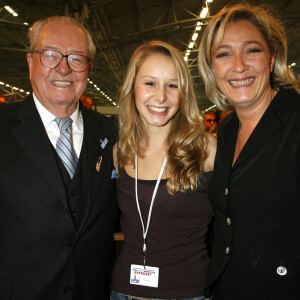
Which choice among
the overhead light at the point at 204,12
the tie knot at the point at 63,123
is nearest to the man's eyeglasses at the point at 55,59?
the tie knot at the point at 63,123

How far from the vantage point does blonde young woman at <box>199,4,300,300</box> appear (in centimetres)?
135

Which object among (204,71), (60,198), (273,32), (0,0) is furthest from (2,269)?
(0,0)

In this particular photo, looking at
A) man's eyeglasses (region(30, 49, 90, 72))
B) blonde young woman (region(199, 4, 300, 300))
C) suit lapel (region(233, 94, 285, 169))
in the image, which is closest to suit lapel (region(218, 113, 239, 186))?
blonde young woman (region(199, 4, 300, 300))

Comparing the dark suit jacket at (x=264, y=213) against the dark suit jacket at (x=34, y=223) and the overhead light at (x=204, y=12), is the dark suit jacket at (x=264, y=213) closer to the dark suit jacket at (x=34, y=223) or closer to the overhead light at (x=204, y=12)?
the dark suit jacket at (x=34, y=223)

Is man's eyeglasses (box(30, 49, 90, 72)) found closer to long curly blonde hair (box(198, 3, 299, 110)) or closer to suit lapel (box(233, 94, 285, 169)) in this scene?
long curly blonde hair (box(198, 3, 299, 110))

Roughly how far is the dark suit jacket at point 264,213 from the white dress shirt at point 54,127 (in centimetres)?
96

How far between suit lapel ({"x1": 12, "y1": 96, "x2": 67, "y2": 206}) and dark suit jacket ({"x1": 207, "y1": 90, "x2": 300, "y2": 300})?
929 mm

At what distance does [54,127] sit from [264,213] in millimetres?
1332

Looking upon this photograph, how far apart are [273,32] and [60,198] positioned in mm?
1549

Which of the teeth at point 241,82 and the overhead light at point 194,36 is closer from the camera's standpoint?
the teeth at point 241,82

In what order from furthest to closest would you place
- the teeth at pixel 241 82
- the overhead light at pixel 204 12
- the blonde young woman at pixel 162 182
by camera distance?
the overhead light at pixel 204 12 → the blonde young woman at pixel 162 182 → the teeth at pixel 241 82

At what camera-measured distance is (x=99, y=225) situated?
6.09ft

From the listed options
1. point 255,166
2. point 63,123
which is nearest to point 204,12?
point 63,123

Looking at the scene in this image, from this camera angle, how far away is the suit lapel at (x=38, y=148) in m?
1.64
